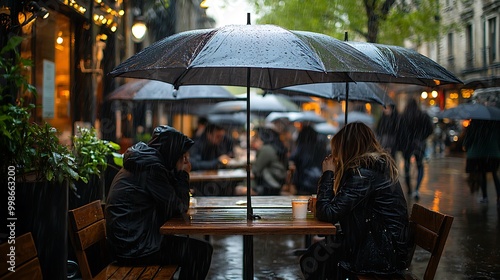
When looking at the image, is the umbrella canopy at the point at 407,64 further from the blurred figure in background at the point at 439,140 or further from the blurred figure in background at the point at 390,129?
the blurred figure in background at the point at 439,140

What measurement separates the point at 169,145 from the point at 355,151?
61.2 inches

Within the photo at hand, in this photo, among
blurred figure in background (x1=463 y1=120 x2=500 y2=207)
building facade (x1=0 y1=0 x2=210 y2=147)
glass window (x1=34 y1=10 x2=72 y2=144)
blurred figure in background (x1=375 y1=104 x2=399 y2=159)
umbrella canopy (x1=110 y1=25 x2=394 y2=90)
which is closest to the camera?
umbrella canopy (x1=110 y1=25 x2=394 y2=90)

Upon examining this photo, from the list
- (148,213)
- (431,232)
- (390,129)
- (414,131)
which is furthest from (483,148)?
(148,213)

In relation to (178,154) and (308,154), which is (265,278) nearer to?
(178,154)

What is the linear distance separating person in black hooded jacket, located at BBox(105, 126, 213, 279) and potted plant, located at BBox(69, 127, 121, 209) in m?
1.01

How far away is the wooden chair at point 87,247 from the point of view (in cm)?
492

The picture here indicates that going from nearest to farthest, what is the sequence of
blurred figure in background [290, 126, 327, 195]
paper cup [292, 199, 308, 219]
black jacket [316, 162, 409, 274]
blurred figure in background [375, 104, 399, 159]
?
1. black jacket [316, 162, 409, 274]
2. paper cup [292, 199, 308, 219]
3. blurred figure in background [290, 126, 327, 195]
4. blurred figure in background [375, 104, 399, 159]

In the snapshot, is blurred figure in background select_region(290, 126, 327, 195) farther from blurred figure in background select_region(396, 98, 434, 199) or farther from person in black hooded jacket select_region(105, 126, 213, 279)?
person in black hooded jacket select_region(105, 126, 213, 279)

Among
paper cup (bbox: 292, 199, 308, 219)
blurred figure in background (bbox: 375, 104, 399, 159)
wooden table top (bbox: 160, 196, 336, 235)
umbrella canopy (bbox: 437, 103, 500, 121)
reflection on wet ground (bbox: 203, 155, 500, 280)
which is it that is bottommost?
reflection on wet ground (bbox: 203, 155, 500, 280)

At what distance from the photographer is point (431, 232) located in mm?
4953

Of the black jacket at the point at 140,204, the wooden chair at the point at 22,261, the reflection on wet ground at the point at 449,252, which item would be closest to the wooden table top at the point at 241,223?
the black jacket at the point at 140,204

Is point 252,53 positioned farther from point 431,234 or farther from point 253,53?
point 431,234

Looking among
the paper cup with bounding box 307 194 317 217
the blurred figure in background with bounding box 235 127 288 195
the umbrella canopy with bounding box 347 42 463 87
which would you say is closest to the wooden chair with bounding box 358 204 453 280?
the paper cup with bounding box 307 194 317 217

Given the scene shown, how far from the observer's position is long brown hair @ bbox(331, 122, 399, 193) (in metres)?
5.05
